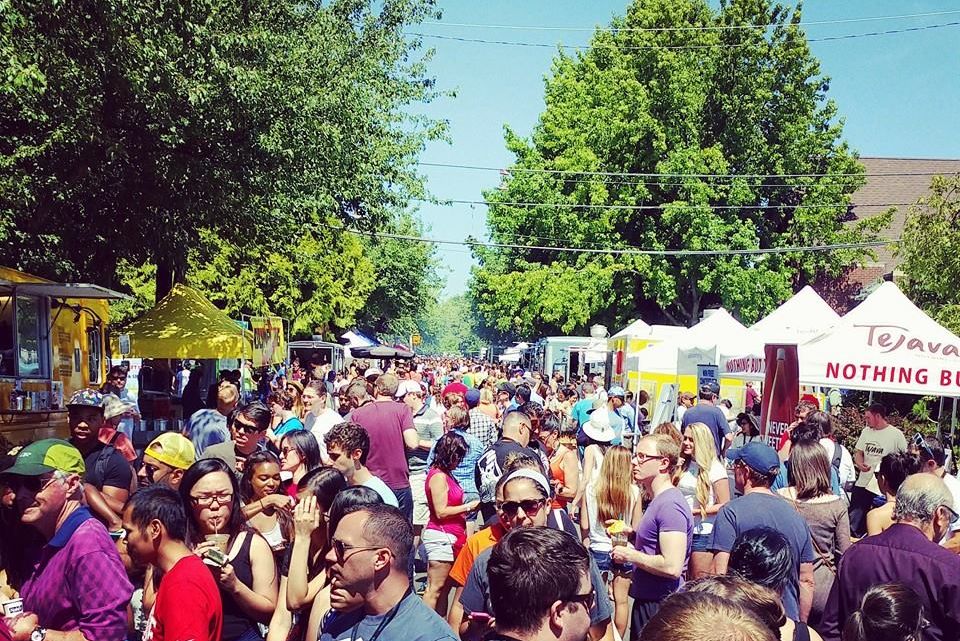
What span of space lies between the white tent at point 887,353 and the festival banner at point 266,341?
12.7 metres

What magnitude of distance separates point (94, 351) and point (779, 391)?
1162cm

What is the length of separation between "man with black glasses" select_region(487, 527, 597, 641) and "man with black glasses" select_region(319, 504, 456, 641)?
1.10 ft

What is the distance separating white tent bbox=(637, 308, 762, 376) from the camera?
54.7ft

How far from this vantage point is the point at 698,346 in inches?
681

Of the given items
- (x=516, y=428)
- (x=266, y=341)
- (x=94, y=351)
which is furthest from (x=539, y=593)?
(x=266, y=341)

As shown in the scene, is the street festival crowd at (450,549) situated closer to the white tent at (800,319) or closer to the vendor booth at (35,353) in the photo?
the vendor booth at (35,353)

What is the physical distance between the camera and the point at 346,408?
1359 cm

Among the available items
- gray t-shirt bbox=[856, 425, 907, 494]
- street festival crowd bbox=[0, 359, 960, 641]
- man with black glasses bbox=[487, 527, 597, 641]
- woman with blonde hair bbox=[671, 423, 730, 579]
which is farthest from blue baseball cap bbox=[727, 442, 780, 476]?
gray t-shirt bbox=[856, 425, 907, 494]

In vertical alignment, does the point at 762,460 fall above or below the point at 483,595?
above

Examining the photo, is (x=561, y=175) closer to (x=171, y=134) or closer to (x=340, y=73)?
(x=340, y=73)

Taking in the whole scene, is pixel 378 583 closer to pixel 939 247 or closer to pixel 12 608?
pixel 12 608

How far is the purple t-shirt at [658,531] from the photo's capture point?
530 centimetres

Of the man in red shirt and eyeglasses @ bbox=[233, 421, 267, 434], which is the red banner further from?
the man in red shirt

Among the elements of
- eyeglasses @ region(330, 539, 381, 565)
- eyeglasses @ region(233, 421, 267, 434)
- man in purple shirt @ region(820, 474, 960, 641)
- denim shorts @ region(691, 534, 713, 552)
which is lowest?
denim shorts @ region(691, 534, 713, 552)
